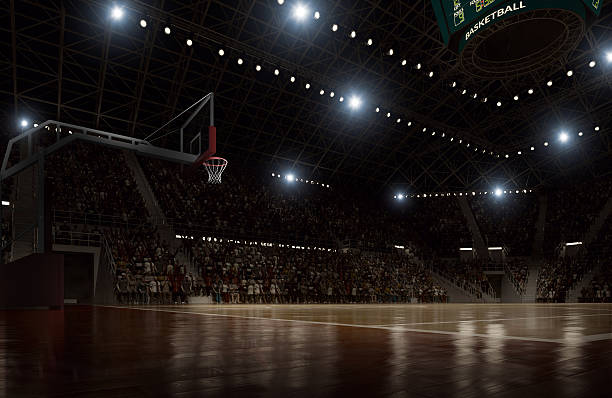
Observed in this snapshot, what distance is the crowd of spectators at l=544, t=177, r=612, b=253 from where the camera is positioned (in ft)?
132

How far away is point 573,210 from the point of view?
137ft

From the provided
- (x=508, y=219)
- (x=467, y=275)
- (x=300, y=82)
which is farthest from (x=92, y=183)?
(x=508, y=219)

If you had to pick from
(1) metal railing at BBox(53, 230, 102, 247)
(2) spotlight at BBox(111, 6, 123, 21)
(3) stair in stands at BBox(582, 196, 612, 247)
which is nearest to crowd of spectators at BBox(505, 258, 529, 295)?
(3) stair in stands at BBox(582, 196, 612, 247)

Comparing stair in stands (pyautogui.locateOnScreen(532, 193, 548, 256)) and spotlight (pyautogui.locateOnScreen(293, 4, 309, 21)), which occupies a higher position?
spotlight (pyautogui.locateOnScreen(293, 4, 309, 21))

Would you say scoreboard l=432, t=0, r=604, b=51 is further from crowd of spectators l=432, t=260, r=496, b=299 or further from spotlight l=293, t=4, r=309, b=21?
crowd of spectators l=432, t=260, r=496, b=299

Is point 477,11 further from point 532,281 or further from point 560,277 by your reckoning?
point 532,281

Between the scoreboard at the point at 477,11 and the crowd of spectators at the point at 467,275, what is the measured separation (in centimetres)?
2561

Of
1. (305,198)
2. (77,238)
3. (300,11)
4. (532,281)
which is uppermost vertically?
(300,11)

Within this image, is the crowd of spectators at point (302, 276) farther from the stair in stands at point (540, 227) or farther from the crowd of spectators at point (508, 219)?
the stair in stands at point (540, 227)

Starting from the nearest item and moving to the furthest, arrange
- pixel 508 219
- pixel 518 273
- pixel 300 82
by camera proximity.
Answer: pixel 300 82, pixel 518 273, pixel 508 219

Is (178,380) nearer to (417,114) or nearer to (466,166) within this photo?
(417,114)

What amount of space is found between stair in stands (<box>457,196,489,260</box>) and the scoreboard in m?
30.7

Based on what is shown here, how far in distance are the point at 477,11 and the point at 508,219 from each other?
33728mm

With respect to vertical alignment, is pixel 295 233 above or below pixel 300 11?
below
